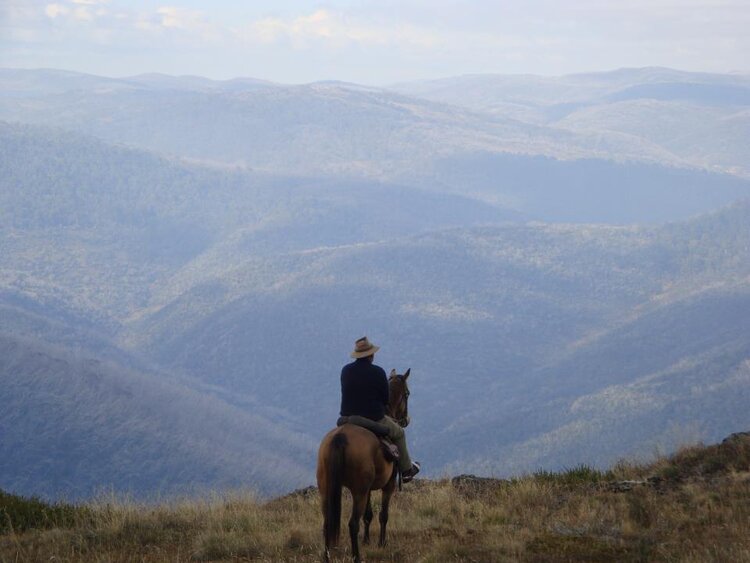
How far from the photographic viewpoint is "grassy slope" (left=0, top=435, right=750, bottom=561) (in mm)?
12102

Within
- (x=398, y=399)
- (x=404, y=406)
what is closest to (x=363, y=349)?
(x=398, y=399)

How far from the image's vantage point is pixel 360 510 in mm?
11734

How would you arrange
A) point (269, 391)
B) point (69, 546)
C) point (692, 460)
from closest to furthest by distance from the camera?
point (69, 546), point (692, 460), point (269, 391)

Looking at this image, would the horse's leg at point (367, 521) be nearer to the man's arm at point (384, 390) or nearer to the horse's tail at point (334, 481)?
the horse's tail at point (334, 481)

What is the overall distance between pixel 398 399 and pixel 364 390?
1.31 metres

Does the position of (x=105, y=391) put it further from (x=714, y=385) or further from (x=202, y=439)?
(x=714, y=385)

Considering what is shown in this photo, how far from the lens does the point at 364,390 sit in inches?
492

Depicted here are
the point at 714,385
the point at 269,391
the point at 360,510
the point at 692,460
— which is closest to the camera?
the point at 360,510

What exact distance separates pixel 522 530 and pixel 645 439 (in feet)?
283

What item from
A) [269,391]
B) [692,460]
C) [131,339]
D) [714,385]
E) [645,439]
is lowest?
[692,460]

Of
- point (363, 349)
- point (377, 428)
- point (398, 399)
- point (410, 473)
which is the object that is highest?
point (363, 349)

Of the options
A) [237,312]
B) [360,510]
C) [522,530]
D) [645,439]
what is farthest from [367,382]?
[237,312]

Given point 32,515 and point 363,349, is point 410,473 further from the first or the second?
point 32,515

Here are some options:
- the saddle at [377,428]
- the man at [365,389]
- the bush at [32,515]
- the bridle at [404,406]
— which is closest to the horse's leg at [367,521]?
the saddle at [377,428]
